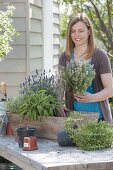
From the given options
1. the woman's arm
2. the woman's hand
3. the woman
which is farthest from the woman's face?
the woman's hand

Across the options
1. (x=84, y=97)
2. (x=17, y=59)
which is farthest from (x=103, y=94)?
(x=17, y=59)

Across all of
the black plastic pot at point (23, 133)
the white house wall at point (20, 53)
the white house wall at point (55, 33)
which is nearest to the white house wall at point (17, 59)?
the white house wall at point (20, 53)

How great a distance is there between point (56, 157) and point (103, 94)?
25.9 inches

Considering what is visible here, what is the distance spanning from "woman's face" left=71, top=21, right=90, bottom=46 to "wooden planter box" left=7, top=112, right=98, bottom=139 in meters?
0.52

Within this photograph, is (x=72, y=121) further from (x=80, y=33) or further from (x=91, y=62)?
(x=80, y=33)

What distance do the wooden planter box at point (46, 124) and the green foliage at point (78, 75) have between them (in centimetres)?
17

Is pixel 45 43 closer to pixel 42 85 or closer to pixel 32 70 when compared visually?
pixel 32 70

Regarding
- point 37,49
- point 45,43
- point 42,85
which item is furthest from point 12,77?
point 42,85

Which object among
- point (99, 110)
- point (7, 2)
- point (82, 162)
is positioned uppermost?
point (7, 2)

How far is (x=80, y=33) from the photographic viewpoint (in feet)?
10.1

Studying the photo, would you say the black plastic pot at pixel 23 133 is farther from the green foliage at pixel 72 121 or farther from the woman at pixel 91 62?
the woman at pixel 91 62

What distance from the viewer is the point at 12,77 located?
5.26 m

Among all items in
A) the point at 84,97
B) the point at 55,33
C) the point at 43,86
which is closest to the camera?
the point at 84,97

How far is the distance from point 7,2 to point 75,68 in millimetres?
2508
